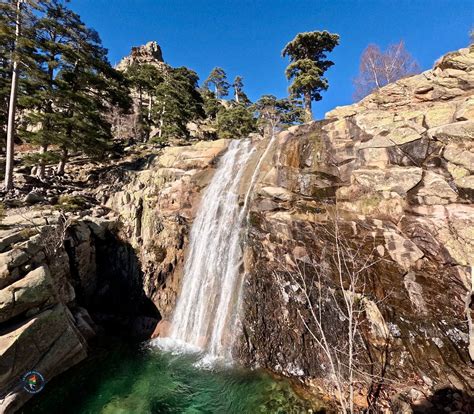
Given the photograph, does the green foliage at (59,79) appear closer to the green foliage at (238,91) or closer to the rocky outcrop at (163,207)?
the rocky outcrop at (163,207)

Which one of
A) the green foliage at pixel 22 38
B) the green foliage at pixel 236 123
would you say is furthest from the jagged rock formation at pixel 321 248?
the green foliage at pixel 236 123

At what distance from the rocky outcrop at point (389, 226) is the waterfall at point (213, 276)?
898 mm

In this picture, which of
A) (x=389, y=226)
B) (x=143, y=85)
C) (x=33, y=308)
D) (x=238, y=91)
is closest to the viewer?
(x=33, y=308)

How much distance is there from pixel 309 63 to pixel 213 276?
2375 cm

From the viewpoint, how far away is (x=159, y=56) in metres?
66.1

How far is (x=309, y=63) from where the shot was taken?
2500 centimetres

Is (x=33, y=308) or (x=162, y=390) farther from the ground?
(x=33, y=308)

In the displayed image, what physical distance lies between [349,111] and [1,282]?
16301mm

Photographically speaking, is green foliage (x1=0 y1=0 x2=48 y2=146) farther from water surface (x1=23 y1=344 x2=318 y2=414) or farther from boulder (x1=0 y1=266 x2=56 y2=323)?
water surface (x1=23 y1=344 x2=318 y2=414)

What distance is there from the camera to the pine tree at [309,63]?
24875mm

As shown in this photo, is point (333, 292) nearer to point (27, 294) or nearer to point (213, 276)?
point (213, 276)

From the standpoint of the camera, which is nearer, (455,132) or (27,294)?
(27,294)

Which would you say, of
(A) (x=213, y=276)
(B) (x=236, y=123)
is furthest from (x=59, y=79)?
(B) (x=236, y=123)

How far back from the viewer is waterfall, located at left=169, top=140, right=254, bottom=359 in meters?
10.8
